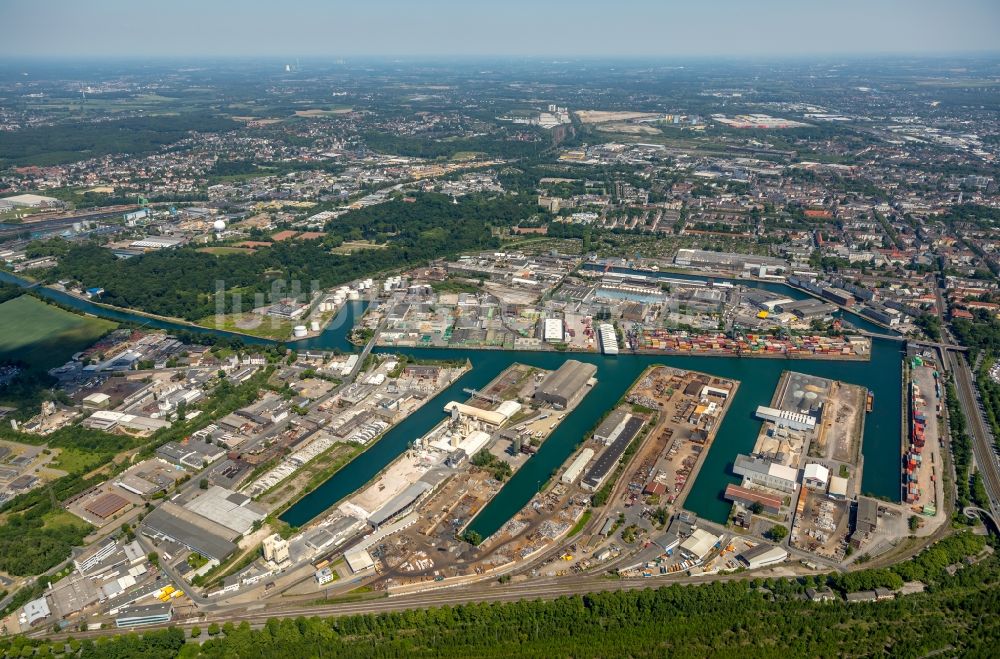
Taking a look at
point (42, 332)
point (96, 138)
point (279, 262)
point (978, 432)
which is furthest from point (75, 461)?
point (96, 138)

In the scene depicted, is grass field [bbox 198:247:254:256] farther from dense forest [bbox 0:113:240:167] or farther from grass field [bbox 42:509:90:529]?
dense forest [bbox 0:113:240:167]

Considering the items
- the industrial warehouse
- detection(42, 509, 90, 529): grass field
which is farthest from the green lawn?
the industrial warehouse

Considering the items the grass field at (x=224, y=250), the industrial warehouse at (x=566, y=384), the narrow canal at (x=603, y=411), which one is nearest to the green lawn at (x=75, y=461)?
the narrow canal at (x=603, y=411)

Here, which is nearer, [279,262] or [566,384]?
[566,384]

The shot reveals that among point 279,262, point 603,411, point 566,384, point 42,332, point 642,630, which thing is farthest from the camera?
point 279,262

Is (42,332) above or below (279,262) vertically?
below

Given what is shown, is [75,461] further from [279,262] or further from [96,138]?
[96,138]

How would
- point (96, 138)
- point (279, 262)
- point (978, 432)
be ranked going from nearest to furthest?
point (978, 432), point (279, 262), point (96, 138)
